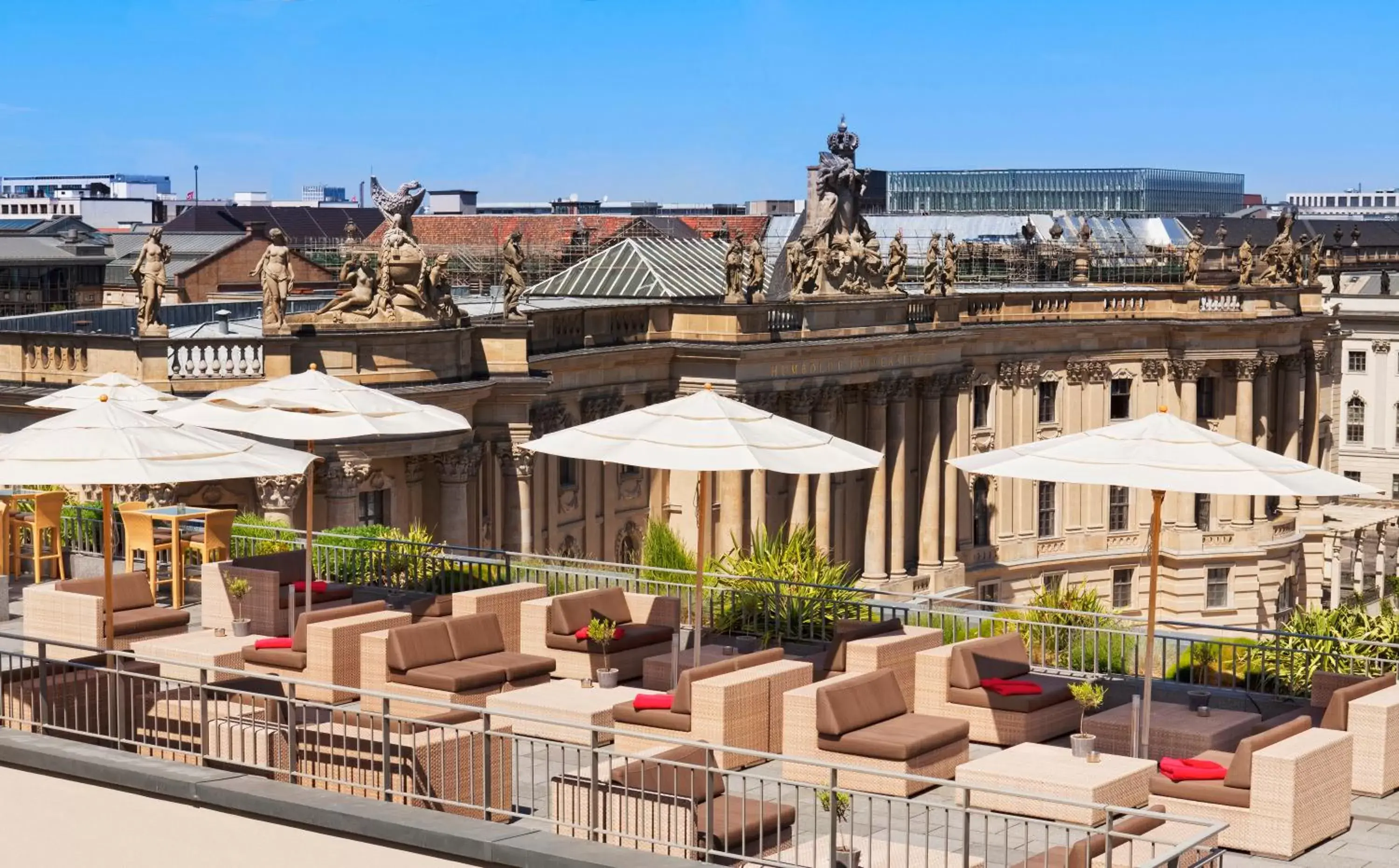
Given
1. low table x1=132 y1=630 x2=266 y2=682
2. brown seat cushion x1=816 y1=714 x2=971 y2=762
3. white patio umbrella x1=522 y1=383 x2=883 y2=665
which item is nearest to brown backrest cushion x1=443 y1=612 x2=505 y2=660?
white patio umbrella x1=522 y1=383 x2=883 y2=665

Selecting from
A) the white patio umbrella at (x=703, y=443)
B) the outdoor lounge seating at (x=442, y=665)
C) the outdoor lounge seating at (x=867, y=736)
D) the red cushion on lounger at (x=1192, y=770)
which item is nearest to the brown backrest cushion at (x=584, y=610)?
the outdoor lounge seating at (x=442, y=665)

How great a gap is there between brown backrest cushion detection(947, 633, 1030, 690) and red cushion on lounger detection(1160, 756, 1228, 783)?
146 inches

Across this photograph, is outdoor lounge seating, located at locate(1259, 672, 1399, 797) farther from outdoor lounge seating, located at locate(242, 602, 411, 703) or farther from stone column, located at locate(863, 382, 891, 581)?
stone column, located at locate(863, 382, 891, 581)

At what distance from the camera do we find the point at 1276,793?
1778cm

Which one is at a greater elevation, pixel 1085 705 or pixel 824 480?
pixel 1085 705

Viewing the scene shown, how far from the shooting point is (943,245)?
111 metres

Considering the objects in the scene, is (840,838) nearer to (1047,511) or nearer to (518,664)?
(518,664)

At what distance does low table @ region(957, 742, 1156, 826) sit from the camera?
17.7m

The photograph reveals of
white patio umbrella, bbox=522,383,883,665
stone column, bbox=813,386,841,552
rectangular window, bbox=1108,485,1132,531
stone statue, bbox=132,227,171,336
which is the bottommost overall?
rectangular window, bbox=1108,485,1132,531

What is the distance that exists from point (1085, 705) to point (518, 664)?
20.8 ft

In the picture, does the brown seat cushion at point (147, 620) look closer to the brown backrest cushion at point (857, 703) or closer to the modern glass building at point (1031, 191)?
the brown backrest cushion at point (857, 703)

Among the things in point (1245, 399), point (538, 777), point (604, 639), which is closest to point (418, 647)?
point (604, 639)

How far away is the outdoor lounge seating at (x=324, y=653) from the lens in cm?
2281

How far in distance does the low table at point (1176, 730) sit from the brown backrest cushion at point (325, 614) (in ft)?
28.9
